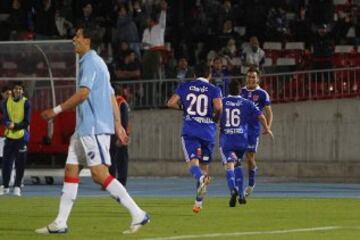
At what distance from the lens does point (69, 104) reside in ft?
50.0

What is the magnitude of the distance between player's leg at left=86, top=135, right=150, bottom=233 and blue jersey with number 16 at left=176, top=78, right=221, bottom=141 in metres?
5.62

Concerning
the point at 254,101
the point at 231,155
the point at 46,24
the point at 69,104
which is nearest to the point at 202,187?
the point at 231,155

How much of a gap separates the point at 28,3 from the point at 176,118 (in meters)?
6.86

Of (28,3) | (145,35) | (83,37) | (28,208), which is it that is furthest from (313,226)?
(28,3)

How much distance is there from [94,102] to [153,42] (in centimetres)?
2160

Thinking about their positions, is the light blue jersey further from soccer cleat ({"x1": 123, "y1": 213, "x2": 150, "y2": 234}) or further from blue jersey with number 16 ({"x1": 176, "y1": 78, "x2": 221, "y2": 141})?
blue jersey with number 16 ({"x1": 176, "y1": 78, "x2": 221, "y2": 141})

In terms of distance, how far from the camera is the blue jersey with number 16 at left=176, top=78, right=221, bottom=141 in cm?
2125

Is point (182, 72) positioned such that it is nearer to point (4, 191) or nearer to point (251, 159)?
point (4, 191)

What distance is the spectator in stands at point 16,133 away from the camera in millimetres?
27234

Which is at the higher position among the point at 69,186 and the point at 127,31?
the point at 127,31

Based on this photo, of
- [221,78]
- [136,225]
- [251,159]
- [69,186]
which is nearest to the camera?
[136,225]

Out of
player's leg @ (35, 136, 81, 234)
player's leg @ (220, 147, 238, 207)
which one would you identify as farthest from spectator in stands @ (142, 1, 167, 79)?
player's leg @ (35, 136, 81, 234)

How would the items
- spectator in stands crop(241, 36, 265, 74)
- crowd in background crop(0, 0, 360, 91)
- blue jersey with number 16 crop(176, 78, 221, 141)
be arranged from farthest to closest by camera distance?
crowd in background crop(0, 0, 360, 91)
spectator in stands crop(241, 36, 265, 74)
blue jersey with number 16 crop(176, 78, 221, 141)

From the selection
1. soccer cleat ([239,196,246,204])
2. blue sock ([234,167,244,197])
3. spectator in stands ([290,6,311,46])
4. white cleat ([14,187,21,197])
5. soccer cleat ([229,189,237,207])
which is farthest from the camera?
spectator in stands ([290,6,311,46])
